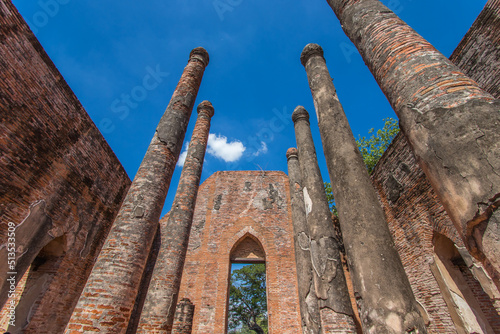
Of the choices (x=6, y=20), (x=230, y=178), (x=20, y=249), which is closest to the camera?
(x=6, y=20)

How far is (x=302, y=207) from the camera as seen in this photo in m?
8.12

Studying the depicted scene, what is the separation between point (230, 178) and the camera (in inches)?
501

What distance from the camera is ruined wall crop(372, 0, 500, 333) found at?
4.64 metres

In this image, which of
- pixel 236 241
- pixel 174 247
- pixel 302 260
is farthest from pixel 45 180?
pixel 236 241

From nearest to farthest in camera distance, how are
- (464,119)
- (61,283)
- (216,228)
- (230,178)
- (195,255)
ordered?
(464,119), (61,283), (195,255), (216,228), (230,178)

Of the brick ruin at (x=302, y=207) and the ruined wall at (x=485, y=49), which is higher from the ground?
the ruined wall at (x=485, y=49)

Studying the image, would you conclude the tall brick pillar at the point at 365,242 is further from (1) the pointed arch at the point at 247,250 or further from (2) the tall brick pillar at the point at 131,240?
(1) the pointed arch at the point at 247,250

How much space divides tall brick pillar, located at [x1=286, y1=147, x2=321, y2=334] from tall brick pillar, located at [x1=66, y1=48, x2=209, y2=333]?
153 inches

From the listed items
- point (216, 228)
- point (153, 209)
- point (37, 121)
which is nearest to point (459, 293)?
point (153, 209)

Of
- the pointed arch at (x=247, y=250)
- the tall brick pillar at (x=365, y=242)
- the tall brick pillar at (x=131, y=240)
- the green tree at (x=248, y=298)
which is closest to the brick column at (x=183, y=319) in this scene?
the tall brick pillar at (x=131, y=240)

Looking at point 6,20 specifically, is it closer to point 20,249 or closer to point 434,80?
point 20,249

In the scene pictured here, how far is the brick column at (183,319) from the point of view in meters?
5.71

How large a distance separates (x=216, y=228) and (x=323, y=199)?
6.09 metres

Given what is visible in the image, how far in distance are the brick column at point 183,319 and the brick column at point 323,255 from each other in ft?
9.44
